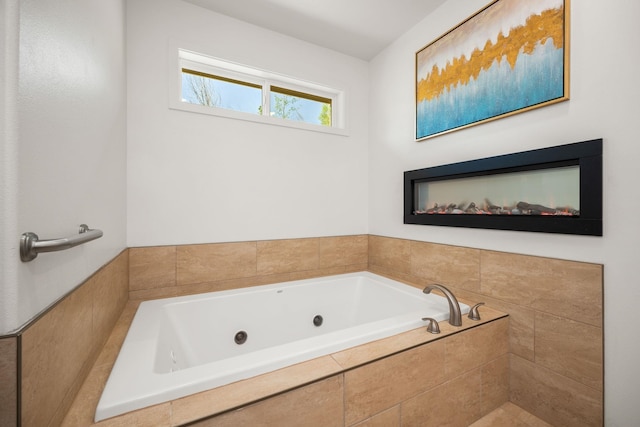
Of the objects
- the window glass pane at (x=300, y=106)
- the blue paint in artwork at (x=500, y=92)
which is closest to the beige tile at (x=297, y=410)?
the blue paint in artwork at (x=500, y=92)

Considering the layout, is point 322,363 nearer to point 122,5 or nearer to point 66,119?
point 66,119

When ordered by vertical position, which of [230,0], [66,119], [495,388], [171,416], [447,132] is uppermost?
[230,0]

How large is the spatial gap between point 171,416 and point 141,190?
4.83ft

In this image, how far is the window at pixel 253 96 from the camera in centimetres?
198

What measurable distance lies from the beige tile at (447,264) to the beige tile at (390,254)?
6 cm

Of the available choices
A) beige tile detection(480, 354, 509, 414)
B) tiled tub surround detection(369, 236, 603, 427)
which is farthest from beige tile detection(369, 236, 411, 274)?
beige tile detection(480, 354, 509, 414)

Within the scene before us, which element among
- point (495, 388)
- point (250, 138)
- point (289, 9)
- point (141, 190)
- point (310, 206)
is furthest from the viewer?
point (310, 206)

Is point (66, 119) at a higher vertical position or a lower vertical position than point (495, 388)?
higher

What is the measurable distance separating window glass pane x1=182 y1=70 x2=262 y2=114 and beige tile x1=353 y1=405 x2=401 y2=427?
212cm

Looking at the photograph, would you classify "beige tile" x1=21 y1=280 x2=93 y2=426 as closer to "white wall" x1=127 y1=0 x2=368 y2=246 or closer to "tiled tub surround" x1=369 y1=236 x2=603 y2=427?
"white wall" x1=127 y1=0 x2=368 y2=246

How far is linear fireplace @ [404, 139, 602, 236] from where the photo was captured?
1212mm

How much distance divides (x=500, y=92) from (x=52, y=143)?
2.08 metres

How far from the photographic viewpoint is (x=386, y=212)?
7.93 ft

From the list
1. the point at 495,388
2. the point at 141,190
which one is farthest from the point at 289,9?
the point at 495,388
